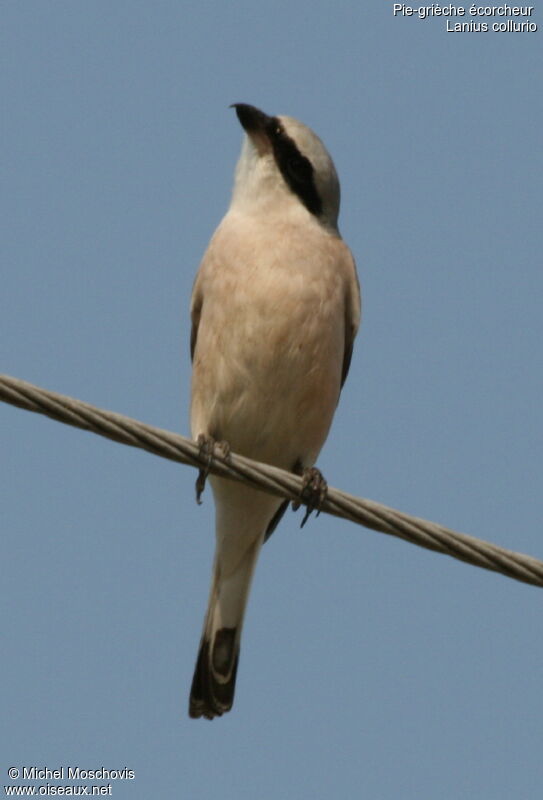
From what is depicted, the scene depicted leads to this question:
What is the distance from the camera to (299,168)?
23.0ft

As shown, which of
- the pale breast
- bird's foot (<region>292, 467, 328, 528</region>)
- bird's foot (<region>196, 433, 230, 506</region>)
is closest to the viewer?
bird's foot (<region>196, 433, 230, 506</region>)

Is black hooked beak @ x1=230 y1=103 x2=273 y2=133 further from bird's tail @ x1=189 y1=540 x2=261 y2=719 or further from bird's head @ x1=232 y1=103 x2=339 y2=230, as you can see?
bird's tail @ x1=189 y1=540 x2=261 y2=719

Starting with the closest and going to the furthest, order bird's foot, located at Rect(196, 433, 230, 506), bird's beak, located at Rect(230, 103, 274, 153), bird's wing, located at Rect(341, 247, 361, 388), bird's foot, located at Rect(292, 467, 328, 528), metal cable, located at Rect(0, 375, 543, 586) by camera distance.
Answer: metal cable, located at Rect(0, 375, 543, 586)
bird's foot, located at Rect(196, 433, 230, 506)
bird's foot, located at Rect(292, 467, 328, 528)
bird's wing, located at Rect(341, 247, 361, 388)
bird's beak, located at Rect(230, 103, 274, 153)

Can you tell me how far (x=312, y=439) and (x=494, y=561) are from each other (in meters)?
2.01

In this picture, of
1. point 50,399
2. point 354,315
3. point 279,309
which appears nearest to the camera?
point 50,399

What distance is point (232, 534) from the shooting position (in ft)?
22.6

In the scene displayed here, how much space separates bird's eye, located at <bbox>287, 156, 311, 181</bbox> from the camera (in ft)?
22.9

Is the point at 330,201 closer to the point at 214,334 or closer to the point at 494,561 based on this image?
the point at 214,334

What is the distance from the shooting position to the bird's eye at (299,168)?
6976 mm

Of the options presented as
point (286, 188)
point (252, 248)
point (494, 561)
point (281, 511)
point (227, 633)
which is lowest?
point (494, 561)

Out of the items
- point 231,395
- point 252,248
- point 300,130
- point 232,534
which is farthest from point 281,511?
point 300,130

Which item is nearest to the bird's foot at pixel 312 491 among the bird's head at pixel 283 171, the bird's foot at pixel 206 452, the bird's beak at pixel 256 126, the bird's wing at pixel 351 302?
the bird's foot at pixel 206 452

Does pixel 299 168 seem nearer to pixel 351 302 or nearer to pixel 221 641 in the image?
pixel 351 302

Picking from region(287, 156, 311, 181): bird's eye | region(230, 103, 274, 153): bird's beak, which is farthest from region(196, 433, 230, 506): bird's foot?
region(230, 103, 274, 153): bird's beak
